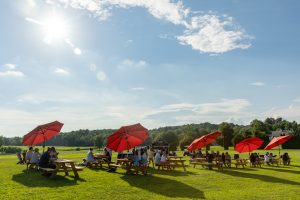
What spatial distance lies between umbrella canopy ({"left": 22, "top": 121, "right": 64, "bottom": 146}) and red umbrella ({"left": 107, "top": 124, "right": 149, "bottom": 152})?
3.88 metres

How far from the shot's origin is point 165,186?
16734 millimetres

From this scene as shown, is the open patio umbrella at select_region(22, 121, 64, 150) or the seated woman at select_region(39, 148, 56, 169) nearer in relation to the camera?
the seated woman at select_region(39, 148, 56, 169)

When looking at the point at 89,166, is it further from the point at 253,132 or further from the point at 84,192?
the point at 253,132

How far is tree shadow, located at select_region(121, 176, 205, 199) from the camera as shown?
1452 centimetres

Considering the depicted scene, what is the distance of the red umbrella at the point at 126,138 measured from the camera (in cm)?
2046

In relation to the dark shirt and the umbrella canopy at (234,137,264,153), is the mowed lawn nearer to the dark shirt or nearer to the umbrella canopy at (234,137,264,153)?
the dark shirt

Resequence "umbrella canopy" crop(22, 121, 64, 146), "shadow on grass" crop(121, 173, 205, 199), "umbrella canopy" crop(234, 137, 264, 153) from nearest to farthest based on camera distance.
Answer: "shadow on grass" crop(121, 173, 205, 199), "umbrella canopy" crop(22, 121, 64, 146), "umbrella canopy" crop(234, 137, 264, 153)

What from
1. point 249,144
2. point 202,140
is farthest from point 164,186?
point 249,144

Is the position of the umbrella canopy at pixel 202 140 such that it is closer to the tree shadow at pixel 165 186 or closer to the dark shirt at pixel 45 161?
the tree shadow at pixel 165 186

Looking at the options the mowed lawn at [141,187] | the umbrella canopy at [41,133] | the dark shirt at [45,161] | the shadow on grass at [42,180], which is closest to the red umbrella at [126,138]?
the mowed lawn at [141,187]

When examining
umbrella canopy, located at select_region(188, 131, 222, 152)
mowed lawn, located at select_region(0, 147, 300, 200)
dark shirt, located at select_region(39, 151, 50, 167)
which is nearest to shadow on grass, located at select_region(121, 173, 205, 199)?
mowed lawn, located at select_region(0, 147, 300, 200)

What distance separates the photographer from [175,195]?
14305mm

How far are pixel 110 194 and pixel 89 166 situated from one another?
10.5 meters

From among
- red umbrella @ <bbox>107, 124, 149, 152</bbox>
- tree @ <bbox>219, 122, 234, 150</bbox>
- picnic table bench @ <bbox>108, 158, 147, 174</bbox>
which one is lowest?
picnic table bench @ <bbox>108, 158, 147, 174</bbox>
